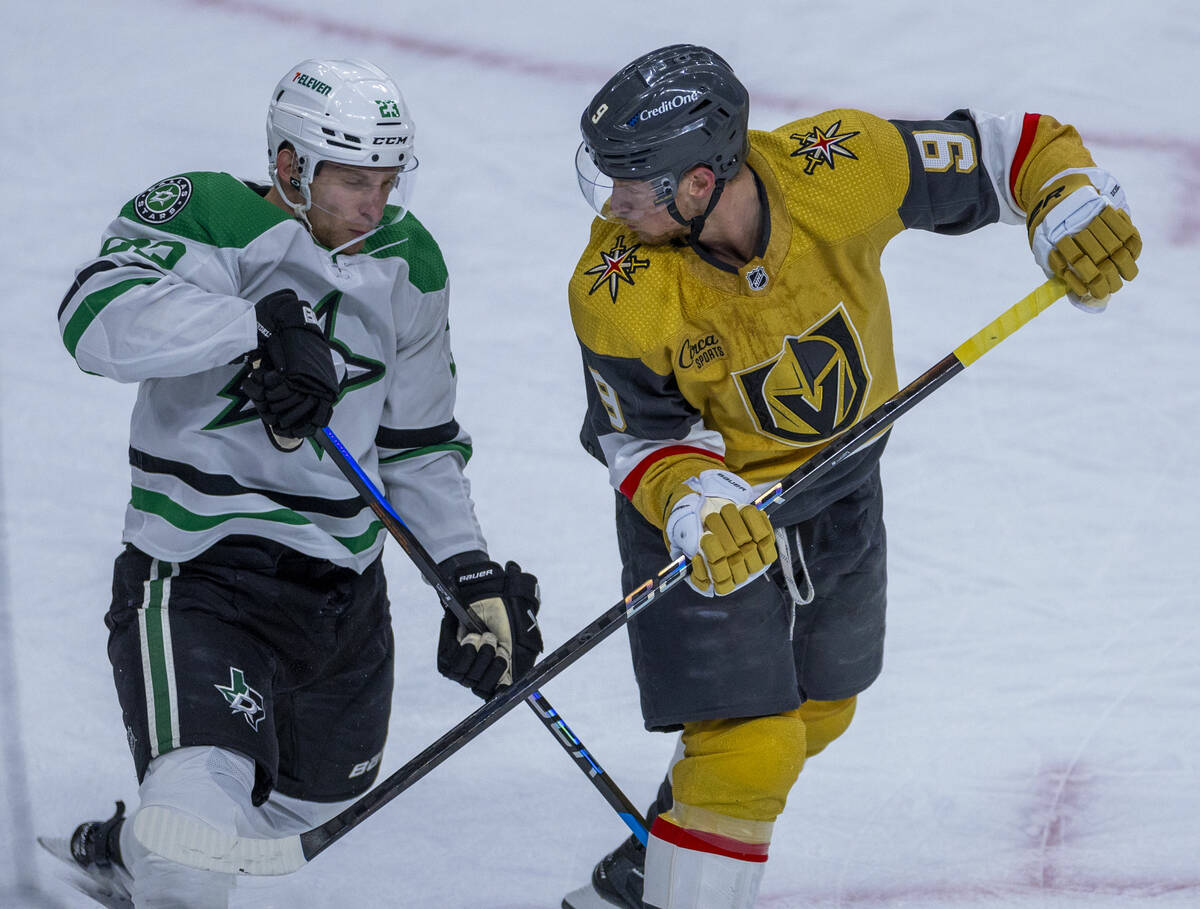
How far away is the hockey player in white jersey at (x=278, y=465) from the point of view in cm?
223

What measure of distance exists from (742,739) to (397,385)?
30.6 inches

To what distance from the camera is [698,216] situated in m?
2.22

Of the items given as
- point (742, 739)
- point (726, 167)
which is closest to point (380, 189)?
point (726, 167)

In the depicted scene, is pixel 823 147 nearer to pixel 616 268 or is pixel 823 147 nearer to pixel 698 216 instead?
pixel 698 216

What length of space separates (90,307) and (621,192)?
753 mm

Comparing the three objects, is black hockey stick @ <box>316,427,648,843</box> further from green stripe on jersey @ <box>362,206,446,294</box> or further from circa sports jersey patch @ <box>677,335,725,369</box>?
circa sports jersey patch @ <box>677,335,725,369</box>

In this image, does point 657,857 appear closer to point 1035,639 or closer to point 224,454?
point 224,454

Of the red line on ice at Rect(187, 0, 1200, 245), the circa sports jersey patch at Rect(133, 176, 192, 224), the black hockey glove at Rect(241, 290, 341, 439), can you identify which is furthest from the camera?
the red line on ice at Rect(187, 0, 1200, 245)

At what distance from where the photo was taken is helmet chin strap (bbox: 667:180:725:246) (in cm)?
220

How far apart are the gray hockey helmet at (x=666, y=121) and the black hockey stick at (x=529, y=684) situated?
412mm

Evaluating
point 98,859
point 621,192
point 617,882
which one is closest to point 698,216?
point 621,192

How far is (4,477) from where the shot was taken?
3473 mm

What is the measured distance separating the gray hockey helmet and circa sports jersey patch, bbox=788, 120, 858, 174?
11cm

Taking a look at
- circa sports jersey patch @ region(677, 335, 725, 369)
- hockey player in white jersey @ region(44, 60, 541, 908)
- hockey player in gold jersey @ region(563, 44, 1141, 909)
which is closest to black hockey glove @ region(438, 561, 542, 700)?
hockey player in white jersey @ region(44, 60, 541, 908)
